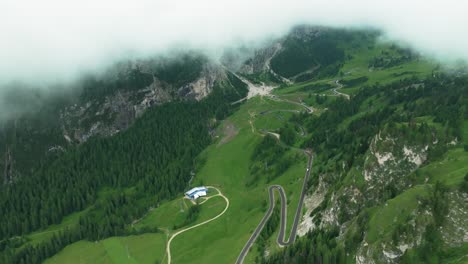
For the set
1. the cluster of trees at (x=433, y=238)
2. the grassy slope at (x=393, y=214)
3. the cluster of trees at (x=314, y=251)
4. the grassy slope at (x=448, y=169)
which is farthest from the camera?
the grassy slope at (x=448, y=169)

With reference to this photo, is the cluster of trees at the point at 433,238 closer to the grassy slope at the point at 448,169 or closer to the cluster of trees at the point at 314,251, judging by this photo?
the grassy slope at the point at 448,169

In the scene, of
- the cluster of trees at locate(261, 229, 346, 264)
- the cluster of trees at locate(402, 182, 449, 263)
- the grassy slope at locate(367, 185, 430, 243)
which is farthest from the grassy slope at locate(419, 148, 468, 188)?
the cluster of trees at locate(261, 229, 346, 264)

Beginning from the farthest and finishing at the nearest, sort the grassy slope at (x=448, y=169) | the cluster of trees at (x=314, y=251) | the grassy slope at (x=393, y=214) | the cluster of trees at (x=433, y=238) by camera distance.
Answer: the grassy slope at (x=448, y=169)
the cluster of trees at (x=314, y=251)
the grassy slope at (x=393, y=214)
the cluster of trees at (x=433, y=238)

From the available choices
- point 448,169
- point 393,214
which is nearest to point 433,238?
point 393,214

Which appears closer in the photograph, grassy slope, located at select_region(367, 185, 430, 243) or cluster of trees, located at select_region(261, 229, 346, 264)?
grassy slope, located at select_region(367, 185, 430, 243)

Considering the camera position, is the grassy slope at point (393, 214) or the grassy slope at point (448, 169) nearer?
the grassy slope at point (393, 214)

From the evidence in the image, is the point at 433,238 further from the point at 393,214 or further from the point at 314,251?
the point at 314,251

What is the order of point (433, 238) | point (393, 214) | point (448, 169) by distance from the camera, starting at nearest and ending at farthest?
point (433, 238), point (393, 214), point (448, 169)

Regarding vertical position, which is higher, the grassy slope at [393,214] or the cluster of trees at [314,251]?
the grassy slope at [393,214]

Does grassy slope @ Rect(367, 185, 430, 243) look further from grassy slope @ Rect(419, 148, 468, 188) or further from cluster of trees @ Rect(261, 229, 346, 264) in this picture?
cluster of trees @ Rect(261, 229, 346, 264)

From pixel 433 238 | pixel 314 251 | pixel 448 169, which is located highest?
pixel 448 169

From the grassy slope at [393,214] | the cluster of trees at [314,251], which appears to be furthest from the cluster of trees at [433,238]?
the cluster of trees at [314,251]
